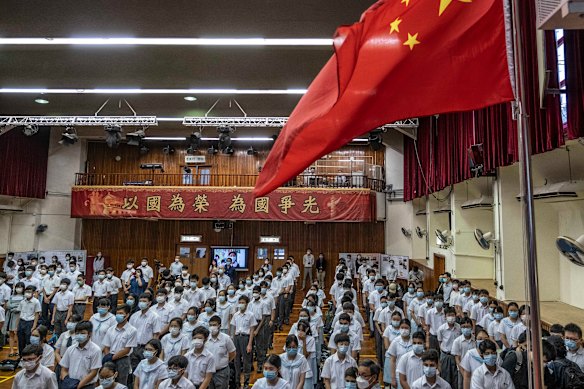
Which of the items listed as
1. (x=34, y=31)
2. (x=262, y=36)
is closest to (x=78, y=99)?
(x=34, y=31)

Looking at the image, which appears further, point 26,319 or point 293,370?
point 26,319

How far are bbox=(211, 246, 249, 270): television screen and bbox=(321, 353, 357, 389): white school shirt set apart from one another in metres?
13.0

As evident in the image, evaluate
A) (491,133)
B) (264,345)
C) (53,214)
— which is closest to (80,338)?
(264,345)

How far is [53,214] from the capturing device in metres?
16.5

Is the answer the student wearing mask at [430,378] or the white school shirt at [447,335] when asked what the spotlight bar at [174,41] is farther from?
the student wearing mask at [430,378]

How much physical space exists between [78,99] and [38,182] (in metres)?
5.89

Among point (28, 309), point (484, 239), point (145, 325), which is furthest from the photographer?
point (484, 239)

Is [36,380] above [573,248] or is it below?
below

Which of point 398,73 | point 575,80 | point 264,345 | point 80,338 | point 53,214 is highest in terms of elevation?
point 575,80

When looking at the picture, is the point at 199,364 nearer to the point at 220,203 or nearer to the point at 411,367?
the point at 411,367

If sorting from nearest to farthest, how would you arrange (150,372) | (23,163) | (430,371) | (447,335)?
(430,371), (150,372), (447,335), (23,163)

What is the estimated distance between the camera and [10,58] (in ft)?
29.5

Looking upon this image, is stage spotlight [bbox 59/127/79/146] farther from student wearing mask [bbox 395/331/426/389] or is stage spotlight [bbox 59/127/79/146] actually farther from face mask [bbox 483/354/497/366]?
face mask [bbox 483/354/497/366]

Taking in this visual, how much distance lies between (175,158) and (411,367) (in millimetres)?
16135
